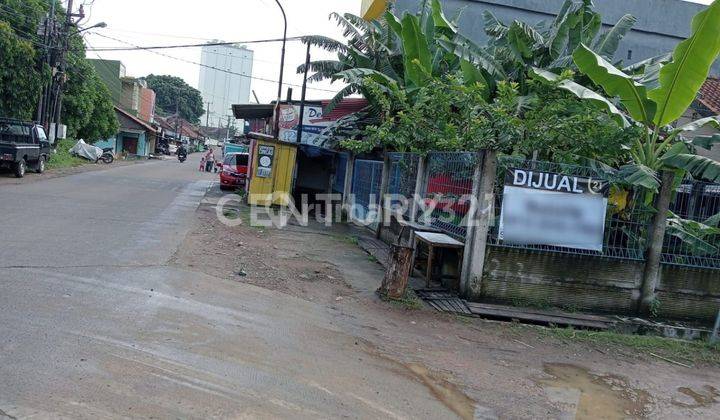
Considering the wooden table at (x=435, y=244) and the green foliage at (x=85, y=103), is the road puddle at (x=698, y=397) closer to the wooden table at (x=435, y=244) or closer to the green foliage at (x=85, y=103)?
the wooden table at (x=435, y=244)

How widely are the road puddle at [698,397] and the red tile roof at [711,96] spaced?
13618 mm

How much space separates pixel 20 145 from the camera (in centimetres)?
2086

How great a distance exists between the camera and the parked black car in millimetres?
20109

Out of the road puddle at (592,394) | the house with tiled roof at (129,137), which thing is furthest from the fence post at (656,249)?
the house with tiled roof at (129,137)

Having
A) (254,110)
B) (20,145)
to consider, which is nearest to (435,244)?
(20,145)

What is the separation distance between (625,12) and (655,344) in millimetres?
20860

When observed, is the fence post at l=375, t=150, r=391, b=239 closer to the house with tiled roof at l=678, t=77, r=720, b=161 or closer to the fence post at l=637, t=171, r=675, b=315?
the fence post at l=637, t=171, r=675, b=315

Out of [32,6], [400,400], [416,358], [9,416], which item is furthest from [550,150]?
[32,6]

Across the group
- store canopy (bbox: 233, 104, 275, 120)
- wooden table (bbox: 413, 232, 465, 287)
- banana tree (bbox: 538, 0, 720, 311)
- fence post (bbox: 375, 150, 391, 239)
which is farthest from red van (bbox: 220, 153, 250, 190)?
banana tree (bbox: 538, 0, 720, 311)

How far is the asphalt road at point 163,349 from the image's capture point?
403 cm

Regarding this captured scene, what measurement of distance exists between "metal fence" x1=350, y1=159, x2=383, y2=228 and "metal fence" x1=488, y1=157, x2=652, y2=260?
607 cm

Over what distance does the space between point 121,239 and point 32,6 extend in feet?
71.6

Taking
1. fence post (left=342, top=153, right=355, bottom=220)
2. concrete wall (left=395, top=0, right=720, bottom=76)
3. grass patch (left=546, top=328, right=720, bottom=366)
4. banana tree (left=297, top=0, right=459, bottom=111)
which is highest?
concrete wall (left=395, top=0, right=720, bottom=76)

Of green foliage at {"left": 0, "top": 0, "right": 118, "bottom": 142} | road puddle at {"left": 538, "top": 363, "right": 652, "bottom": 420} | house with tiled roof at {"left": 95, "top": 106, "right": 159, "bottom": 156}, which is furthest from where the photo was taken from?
house with tiled roof at {"left": 95, "top": 106, "right": 159, "bottom": 156}
